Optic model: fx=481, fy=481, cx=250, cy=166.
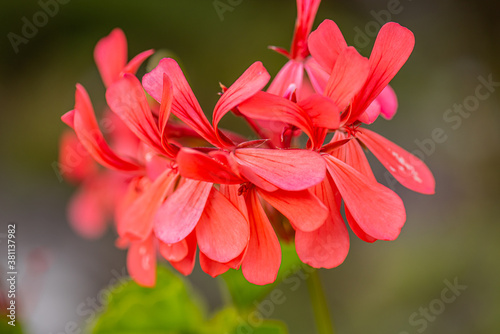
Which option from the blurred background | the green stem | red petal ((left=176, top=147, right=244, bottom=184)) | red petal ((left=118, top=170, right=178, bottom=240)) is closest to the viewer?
red petal ((left=176, top=147, right=244, bottom=184))

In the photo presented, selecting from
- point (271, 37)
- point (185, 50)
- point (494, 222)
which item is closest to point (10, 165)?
point (185, 50)

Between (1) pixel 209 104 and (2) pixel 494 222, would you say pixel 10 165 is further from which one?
(2) pixel 494 222

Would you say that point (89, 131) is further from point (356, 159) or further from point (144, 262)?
point (356, 159)

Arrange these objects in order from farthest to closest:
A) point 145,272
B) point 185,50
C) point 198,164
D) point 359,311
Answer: point 185,50 < point 359,311 < point 145,272 < point 198,164

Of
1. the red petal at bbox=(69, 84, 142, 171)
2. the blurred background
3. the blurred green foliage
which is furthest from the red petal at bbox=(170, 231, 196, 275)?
the blurred background

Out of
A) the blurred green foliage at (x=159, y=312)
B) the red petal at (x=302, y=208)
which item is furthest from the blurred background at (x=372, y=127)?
the red petal at (x=302, y=208)

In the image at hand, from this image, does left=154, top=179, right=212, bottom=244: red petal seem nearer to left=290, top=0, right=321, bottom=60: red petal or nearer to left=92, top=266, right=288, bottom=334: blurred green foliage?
left=290, top=0, right=321, bottom=60: red petal

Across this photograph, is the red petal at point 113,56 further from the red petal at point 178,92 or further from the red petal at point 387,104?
the red petal at point 387,104
